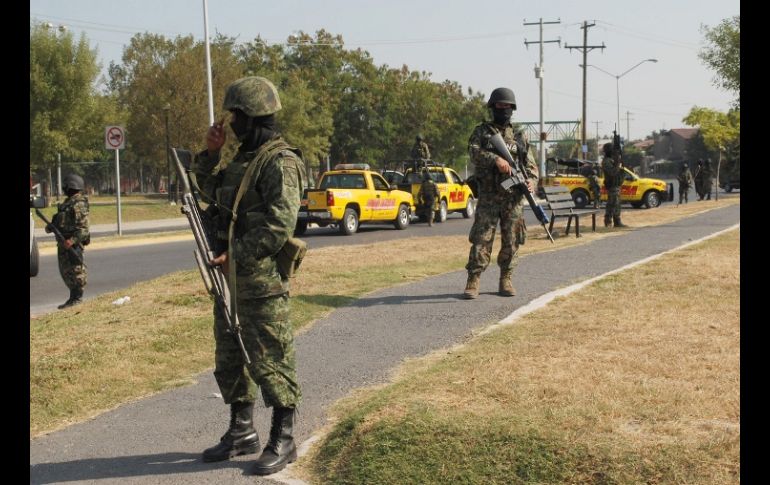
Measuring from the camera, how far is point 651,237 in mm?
16703

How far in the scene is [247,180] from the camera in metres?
4.60

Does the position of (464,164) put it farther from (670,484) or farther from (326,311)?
(670,484)

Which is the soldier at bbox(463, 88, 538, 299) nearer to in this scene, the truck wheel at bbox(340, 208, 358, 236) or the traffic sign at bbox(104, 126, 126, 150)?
the truck wheel at bbox(340, 208, 358, 236)

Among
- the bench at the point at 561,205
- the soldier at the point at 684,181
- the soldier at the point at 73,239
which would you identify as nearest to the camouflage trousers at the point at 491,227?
the soldier at the point at 73,239

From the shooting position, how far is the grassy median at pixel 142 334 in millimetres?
6402

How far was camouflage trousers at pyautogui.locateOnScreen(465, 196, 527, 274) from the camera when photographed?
30.2 ft

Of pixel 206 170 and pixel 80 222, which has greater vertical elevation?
pixel 206 170

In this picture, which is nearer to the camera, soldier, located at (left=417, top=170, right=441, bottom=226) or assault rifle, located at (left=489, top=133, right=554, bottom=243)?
assault rifle, located at (left=489, top=133, right=554, bottom=243)

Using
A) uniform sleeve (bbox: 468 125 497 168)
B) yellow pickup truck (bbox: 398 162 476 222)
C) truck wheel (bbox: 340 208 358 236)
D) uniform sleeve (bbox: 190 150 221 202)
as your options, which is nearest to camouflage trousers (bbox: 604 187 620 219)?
yellow pickup truck (bbox: 398 162 476 222)

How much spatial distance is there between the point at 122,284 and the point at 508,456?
417 inches

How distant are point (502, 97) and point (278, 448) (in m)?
5.35

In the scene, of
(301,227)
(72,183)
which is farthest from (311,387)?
(301,227)

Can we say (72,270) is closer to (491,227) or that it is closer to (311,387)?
(491,227)
